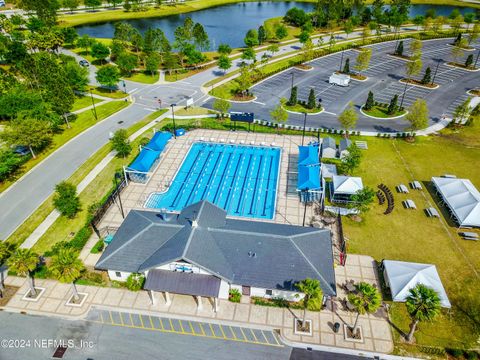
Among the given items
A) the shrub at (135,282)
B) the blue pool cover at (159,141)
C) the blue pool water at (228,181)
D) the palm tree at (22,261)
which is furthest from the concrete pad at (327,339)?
the blue pool cover at (159,141)

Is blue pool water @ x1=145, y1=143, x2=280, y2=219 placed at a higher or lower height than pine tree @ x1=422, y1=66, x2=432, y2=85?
lower

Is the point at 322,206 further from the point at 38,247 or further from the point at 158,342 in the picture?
the point at 38,247

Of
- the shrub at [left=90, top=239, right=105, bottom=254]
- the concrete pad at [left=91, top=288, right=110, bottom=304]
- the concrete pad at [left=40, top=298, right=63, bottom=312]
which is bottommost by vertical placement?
the concrete pad at [left=40, top=298, right=63, bottom=312]

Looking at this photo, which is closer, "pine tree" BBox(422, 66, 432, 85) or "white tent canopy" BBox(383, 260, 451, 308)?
"white tent canopy" BBox(383, 260, 451, 308)

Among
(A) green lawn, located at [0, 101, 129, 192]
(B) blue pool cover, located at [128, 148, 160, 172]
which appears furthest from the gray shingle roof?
(A) green lawn, located at [0, 101, 129, 192]

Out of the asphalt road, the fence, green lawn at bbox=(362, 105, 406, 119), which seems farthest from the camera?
green lawn at bbox=(362, 105, 406, 119)

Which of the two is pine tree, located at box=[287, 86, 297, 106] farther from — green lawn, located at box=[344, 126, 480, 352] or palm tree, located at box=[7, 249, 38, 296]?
palm tree, located at box=[7, 249, 38, 296]
